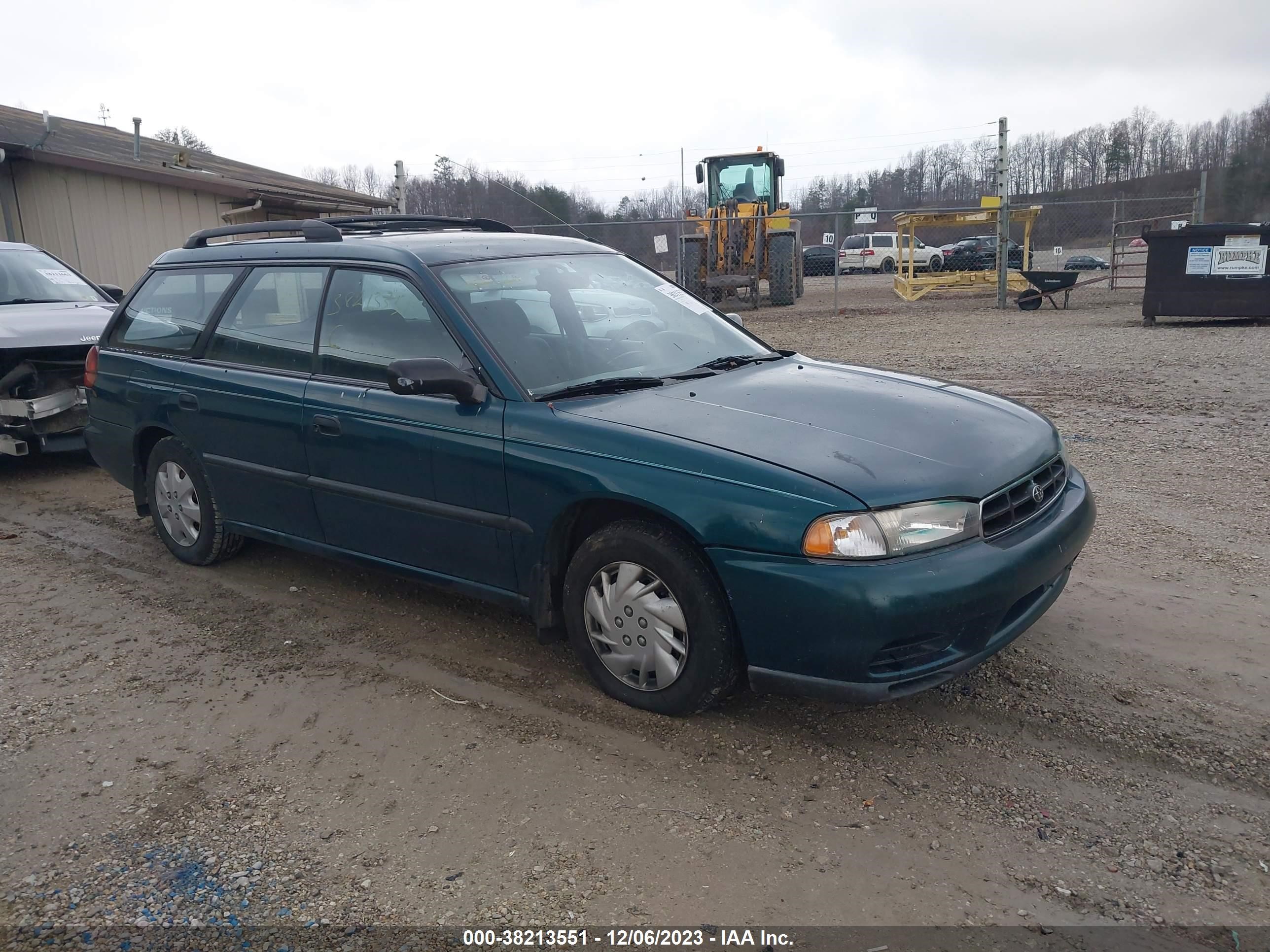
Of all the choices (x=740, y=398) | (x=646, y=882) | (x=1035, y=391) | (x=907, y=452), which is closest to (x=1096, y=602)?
(x=907, y=452)

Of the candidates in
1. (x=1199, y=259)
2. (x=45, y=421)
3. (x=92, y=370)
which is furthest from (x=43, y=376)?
(x=1199, y=259)

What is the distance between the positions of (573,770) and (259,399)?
2364 millimetres

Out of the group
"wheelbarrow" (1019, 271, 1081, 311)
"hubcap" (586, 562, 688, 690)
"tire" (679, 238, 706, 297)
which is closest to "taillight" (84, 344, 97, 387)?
"hubcap" (586, 562, 688, 690)

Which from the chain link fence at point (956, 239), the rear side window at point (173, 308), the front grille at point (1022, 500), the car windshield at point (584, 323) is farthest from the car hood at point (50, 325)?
the chain link fence at point (956, 239)

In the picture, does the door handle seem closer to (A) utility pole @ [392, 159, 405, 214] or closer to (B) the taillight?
(B) the taillight

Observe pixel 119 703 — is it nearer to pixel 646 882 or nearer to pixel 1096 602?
pixel 646 882

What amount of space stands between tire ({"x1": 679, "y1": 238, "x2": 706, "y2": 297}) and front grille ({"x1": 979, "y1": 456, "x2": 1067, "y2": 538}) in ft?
57.8

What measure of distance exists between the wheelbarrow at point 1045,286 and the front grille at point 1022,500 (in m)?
16.0

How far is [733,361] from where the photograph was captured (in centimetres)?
417

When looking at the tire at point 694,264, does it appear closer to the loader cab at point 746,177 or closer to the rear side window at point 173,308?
the loader cab at point 746,177

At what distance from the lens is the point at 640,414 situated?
3371 millimetres

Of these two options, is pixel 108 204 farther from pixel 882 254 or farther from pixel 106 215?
pixel 882 254

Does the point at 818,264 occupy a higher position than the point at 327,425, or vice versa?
the point at 818,264

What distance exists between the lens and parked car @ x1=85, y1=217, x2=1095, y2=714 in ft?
9.61
